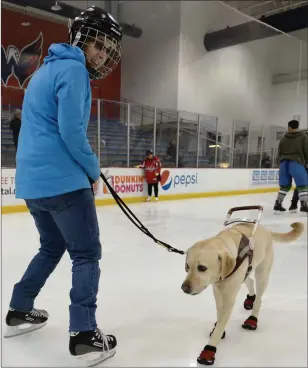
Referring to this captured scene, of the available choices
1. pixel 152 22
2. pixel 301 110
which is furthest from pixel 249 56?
pixel 152 22

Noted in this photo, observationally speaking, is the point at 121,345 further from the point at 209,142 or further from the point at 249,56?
the point at 249,56

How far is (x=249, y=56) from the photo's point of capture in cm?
85

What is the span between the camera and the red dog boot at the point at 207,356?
950 mm

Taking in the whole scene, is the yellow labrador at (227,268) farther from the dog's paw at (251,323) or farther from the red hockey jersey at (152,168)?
the red hockey jersey at (152,168)

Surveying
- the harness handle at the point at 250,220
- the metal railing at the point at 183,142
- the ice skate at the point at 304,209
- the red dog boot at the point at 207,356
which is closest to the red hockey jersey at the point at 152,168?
the metal railing at the point at 183,142

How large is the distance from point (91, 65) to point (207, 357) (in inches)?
32.1

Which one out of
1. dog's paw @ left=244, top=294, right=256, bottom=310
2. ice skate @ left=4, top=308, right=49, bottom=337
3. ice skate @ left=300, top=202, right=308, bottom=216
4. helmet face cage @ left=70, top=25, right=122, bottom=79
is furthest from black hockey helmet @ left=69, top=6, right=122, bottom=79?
dog's paw @ left=244, top=294, right=256, bottom=310

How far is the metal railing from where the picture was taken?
0.85 m

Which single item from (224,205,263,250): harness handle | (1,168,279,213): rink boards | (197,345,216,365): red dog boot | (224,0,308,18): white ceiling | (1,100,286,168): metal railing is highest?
(224,0,308,18): white ceiling

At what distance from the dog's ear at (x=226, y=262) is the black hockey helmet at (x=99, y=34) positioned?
0.49 metres

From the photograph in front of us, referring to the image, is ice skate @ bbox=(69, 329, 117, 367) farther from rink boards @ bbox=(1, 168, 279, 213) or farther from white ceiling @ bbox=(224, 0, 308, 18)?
white ceiling @ bbox=(224, 0, 308, 18)

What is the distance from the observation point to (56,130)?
32.1 inches

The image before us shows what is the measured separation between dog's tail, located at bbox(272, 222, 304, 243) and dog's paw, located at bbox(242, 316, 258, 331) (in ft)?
0.92

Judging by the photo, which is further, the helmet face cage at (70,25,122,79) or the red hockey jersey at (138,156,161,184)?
the red hockey jersey at (138,156,161,184)
